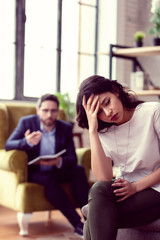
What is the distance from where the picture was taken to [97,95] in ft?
6.03

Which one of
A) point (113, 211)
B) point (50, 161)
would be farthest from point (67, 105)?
point (113, 211)

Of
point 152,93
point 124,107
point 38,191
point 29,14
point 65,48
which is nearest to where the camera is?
point 124,107

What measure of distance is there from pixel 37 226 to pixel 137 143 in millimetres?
1989

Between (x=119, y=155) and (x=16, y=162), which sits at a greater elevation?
(x=119, y=155)

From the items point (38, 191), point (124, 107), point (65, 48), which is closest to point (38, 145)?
point (38, 191)

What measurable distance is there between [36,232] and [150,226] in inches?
68.8

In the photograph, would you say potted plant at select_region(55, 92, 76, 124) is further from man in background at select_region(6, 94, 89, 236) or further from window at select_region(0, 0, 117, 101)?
man in background at select_region(6, 94, 89, 236)

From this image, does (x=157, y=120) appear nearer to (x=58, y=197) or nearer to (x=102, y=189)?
(x=102, y=189)

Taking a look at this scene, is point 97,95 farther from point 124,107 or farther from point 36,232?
point 36,232

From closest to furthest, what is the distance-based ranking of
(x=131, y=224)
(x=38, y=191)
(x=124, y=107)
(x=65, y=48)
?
(x=131, y=224) → (x=124, y=107) → (x=38, y=191) → (x=65, y=48)

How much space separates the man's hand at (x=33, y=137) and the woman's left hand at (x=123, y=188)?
5.16 ft

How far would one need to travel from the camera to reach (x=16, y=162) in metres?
3.27

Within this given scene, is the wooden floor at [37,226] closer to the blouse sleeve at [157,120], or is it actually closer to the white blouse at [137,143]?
the white blouse at [137,143]

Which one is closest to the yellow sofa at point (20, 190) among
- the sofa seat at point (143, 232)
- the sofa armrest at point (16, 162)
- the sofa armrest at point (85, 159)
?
the sofa armrest at point (16, 162)
